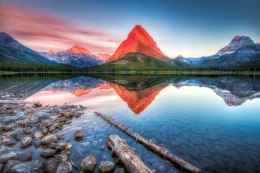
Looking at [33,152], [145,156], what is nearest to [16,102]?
[33,152]

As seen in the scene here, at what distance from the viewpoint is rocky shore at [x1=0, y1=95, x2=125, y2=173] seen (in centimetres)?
923

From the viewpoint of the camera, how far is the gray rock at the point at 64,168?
9.07 meters

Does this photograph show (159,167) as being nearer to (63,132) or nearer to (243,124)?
(63,132)

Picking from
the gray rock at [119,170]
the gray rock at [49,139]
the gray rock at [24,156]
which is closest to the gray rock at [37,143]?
the gray rock at [49,139]

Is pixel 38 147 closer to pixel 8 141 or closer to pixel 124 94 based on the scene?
pixel 8 141

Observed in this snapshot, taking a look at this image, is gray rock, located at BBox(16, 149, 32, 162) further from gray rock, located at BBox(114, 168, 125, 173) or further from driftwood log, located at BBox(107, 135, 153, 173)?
gray rock, located at BBox(114, 168, 125, 173)

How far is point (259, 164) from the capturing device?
10539 millimetres

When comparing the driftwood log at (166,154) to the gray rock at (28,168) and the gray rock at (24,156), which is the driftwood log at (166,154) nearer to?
the gray rock at (28,168)

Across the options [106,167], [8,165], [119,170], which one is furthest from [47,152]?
[119,170]

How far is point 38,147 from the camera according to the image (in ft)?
40.9

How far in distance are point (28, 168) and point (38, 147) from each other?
157 inches

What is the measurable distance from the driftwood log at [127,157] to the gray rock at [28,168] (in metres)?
4.40

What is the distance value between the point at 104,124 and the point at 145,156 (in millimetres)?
7818

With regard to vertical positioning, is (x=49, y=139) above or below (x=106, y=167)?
above
